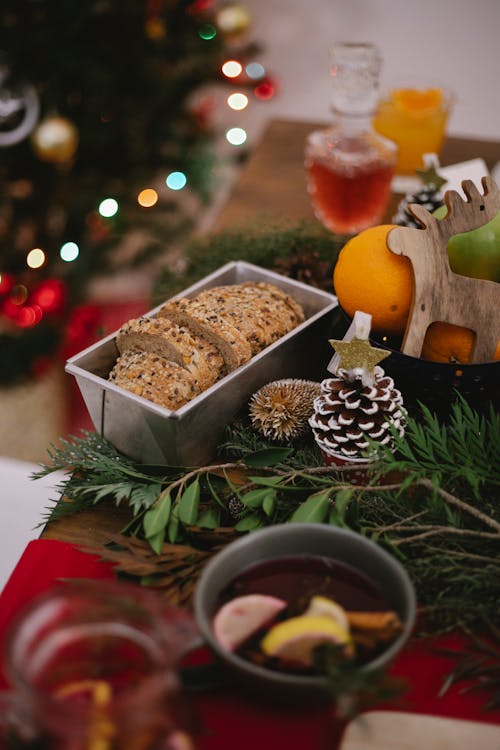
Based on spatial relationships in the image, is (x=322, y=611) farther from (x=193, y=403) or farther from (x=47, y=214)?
(x=47, y=214)

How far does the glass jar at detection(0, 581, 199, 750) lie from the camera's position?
398 millimetres

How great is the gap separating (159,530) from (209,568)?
0.15 m

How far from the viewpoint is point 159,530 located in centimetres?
68

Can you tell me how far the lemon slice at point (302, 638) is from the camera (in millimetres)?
490

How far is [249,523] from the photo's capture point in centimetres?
70

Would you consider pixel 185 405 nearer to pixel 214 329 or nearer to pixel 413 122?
pixel 214 329

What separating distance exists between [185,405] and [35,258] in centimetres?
133

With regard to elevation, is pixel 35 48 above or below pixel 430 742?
above

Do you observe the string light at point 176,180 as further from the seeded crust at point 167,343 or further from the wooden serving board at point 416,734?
the wooden serving board at point 416,734

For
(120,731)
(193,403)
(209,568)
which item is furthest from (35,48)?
(120,731)

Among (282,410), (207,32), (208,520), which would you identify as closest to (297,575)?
(208,520)

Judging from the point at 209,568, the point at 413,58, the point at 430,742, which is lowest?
the point at 430,742

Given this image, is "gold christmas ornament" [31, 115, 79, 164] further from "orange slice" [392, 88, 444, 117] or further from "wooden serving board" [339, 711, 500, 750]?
"wooden serving board" [339, 711, 500, 750]

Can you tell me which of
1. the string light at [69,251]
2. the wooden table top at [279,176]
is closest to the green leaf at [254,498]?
the wooden table top at [279,176]
